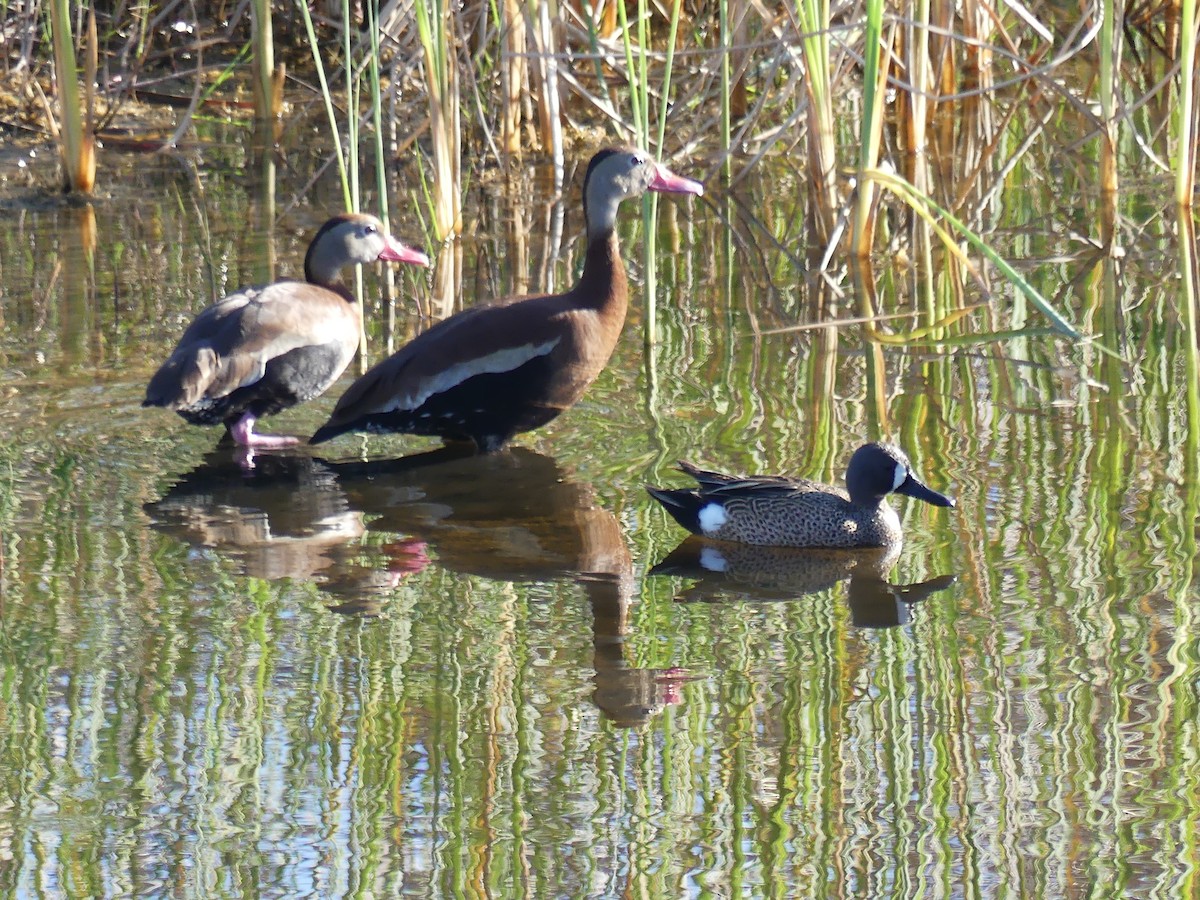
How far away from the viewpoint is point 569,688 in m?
4.55

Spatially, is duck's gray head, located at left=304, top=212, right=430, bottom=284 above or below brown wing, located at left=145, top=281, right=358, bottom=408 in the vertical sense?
above

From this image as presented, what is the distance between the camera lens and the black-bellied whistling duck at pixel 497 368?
21.7ft

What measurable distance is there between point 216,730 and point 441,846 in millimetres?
797

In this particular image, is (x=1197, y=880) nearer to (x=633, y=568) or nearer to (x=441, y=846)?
(x=441, y=846)

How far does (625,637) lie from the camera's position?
4.90 m

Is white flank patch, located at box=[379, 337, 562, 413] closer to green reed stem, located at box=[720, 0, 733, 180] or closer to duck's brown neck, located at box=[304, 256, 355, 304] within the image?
duck's brown neck, located at box=[304, 256, 355, 304]

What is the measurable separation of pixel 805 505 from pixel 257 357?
2.09 meters

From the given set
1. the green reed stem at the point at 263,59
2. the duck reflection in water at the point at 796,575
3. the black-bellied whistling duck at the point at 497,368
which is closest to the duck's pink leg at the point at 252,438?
the black-bellied whistling duck at the point at 497,368

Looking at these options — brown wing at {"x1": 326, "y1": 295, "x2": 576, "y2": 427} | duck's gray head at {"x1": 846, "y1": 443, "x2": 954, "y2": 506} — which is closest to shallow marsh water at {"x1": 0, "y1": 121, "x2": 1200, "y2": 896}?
duck's gray head at {"x1": 846, "y1": 443, "x2": 954, "y2": 506}

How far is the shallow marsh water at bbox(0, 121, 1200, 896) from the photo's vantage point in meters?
3.74

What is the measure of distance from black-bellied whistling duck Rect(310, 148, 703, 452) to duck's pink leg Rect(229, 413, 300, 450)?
215 millimetres

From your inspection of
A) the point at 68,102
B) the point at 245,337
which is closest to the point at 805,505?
the point at 245,337

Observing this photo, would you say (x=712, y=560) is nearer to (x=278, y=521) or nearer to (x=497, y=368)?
(x=497, y=368)

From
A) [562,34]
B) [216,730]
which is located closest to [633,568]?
[216,730]
